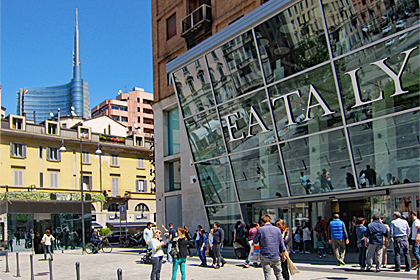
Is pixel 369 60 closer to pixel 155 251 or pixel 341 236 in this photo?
pixel 341 236

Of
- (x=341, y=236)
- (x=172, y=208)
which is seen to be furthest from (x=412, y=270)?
(x=172, y=208)

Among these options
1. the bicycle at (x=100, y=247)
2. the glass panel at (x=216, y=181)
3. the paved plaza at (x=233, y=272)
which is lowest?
the bicycle at (x=100, y=247)

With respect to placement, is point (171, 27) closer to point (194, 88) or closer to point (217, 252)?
point (194, 88)

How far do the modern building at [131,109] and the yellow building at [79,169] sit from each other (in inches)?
1226

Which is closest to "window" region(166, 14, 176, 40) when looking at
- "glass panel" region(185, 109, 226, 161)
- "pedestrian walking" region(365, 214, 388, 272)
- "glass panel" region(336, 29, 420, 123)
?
"glass panel" region(185, 109, 226, 161)

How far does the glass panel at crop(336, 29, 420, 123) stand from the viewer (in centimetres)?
1402

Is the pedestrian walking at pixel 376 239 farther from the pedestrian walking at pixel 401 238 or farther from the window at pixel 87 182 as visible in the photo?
the window at pixel 87 182

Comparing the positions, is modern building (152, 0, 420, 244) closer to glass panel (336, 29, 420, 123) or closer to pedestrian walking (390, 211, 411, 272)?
glass panel (336, 29, 420, 123)

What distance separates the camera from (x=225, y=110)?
20828 mm

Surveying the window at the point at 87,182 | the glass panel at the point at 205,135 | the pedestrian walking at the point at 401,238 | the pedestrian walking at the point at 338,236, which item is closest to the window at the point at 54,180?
the window at the point at 87,182

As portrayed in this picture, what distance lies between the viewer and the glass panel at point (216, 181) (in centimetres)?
2153

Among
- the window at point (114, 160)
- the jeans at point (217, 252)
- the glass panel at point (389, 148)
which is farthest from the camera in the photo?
the window at point (114, 160)

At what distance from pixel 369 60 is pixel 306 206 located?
7255 mm

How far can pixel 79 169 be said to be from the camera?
4994cm
